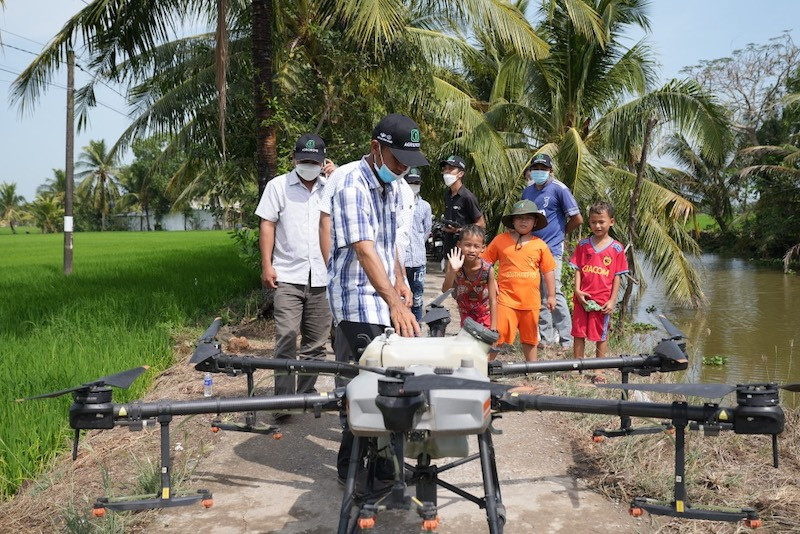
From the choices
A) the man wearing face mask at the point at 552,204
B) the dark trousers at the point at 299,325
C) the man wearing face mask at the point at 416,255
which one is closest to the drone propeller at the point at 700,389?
the dark trousers at the point at 299,325

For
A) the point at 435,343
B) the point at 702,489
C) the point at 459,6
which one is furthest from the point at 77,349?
the point at 459,6

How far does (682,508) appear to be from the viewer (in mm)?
2494

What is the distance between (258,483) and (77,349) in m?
3.16

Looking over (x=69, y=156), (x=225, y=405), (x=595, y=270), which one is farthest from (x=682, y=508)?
(x=69, y=156)

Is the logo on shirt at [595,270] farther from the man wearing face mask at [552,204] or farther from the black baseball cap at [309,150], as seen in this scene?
the black baseball cap at [309,150]

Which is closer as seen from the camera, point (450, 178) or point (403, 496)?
point (403, 496)

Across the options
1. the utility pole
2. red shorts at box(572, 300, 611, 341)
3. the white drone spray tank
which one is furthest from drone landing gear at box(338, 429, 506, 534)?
the utility pole

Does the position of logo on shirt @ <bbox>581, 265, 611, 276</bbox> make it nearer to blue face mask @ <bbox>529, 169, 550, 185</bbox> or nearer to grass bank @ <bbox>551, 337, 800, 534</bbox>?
blue face mask @ <bbox>529, 169, 550, 185</bbox>

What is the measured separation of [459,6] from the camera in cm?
1004

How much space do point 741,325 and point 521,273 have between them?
31.7ft

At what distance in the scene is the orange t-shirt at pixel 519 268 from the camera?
5637 mm

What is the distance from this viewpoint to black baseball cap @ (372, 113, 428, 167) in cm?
312

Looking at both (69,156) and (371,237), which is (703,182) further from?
(371,237)

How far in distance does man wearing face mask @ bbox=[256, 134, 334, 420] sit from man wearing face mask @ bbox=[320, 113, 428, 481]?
1.41 metres
